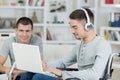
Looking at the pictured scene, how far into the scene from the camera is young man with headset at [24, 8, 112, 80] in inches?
78.0

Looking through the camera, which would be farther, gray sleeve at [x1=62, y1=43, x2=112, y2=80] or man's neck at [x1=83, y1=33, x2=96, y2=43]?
man's neck at [x1=83, y1=33, x2=96, y2=43]

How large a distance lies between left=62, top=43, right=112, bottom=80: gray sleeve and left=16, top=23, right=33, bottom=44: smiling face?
0.97m

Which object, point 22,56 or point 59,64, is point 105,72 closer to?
point 59,64

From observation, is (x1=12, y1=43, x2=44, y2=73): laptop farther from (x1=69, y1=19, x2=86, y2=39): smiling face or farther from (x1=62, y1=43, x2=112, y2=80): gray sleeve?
(x1=69, y1=19, x2=86, y2=39): smiling face

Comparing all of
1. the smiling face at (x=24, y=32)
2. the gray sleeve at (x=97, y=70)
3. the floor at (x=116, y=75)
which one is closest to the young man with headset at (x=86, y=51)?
the gray sleeve at (x=97, y=70)

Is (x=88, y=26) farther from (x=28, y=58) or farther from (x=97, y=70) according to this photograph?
(x=28, y=58)

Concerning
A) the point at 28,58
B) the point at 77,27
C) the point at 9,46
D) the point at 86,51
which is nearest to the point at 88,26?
the point at 77,27

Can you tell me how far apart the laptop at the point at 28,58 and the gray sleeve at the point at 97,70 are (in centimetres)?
22

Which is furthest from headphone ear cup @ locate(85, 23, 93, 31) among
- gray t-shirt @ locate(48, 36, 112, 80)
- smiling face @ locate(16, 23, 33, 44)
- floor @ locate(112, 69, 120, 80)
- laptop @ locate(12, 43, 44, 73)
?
floor @ locate(112, 69, 120, 80)

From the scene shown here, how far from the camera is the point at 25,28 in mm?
2867

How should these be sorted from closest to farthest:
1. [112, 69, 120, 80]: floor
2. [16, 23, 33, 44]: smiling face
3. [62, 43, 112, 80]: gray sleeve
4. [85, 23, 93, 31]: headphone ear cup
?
[62, 43, 112, 80]: gray sleeve → [85, 23, 93, 31]: headphone ear cup → [16, 23, 33, 44]: smiling face → [112, 69, 120, 80]: floor

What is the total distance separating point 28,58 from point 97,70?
0.53m

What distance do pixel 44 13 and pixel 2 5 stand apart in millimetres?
787

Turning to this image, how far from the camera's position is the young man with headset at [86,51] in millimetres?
1981
